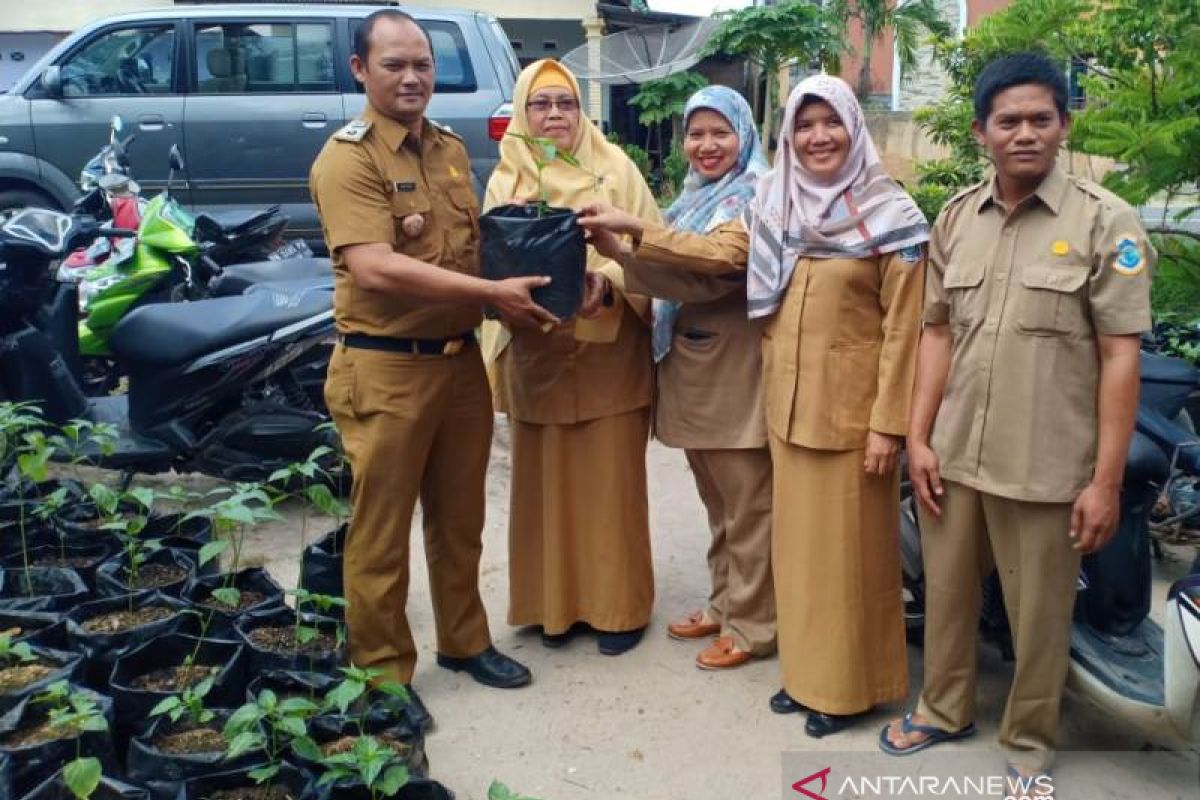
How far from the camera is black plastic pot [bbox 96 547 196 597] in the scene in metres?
3.03

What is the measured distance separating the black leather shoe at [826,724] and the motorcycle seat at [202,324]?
7.80ft

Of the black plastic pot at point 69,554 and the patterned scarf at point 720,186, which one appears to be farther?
the black plastic pot at point 69,554

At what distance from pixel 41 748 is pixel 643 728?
1410mm

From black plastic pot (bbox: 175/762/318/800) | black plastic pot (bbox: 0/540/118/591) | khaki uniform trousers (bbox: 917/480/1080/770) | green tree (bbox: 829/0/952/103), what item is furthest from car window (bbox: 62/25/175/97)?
green tree (bbox: 829/0/952/103)

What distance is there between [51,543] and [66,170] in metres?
4.41

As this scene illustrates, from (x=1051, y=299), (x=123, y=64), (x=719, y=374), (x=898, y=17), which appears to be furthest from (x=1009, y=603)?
(x=898, y=17)

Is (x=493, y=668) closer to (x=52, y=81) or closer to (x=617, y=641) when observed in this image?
(x=617, y=641)

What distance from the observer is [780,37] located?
1317 cm

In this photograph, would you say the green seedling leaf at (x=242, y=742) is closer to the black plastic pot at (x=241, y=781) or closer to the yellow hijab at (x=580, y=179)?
the black plastic pot at (x=241, y=781)

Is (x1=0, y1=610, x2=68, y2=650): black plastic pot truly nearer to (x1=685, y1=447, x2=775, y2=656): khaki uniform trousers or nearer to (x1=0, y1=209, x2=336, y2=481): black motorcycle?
(x1=0, y1=209, x2=336, y2=481): black motorcycle

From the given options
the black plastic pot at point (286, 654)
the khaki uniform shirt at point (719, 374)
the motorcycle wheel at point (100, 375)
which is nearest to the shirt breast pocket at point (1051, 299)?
the khaki uniform shirt at point (719, 374)

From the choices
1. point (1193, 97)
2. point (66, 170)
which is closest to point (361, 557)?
point (1193, 97)

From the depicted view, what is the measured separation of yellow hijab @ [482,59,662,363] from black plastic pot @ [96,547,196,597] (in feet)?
4.29

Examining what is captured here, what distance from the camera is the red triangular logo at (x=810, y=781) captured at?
8.53ft
